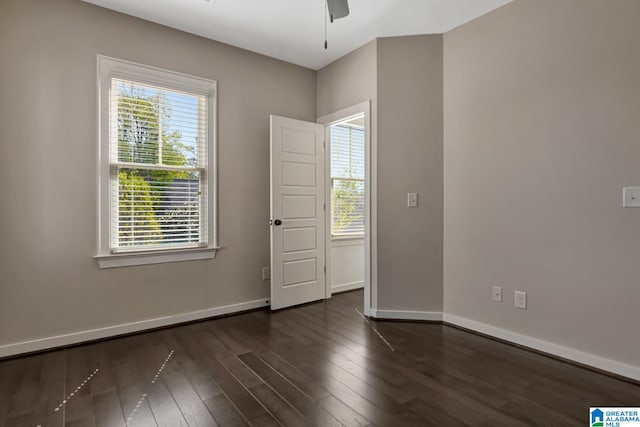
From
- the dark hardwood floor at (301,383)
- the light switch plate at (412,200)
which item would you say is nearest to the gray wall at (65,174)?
the dark hardwood floor at (301,383)

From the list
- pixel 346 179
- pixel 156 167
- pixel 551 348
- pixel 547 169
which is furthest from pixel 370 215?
pixel 156 167

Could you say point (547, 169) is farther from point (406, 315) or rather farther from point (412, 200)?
point (406, 315)

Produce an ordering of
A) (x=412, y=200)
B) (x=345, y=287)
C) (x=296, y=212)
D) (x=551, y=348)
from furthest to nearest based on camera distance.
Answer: (x=345, y=287) → (x=296, y=212) → (x=412, y=200) → (x=551, y=348)

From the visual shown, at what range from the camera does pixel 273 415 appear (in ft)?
6.17

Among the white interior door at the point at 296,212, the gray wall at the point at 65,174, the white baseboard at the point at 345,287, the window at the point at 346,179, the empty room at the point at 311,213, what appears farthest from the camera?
the window at the point at 346,179

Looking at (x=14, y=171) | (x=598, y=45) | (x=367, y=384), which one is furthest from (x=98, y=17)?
(x=598, y=45)

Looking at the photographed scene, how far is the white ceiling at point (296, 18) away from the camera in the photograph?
2.94m

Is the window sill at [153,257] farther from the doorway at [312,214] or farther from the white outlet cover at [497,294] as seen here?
the white outlet cover at [497,294]

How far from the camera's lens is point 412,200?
3469 mm

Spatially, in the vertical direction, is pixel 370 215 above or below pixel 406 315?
above

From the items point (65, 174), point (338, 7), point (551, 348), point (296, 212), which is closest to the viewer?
point (338, 7)

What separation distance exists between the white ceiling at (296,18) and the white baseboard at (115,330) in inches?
109

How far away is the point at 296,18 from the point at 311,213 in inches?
79.3

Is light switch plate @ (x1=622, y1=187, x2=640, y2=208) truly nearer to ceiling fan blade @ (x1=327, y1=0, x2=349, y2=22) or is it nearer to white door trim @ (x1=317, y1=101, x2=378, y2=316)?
white door trim @ (x1=317, y1=101, x2=378, y2=316)
